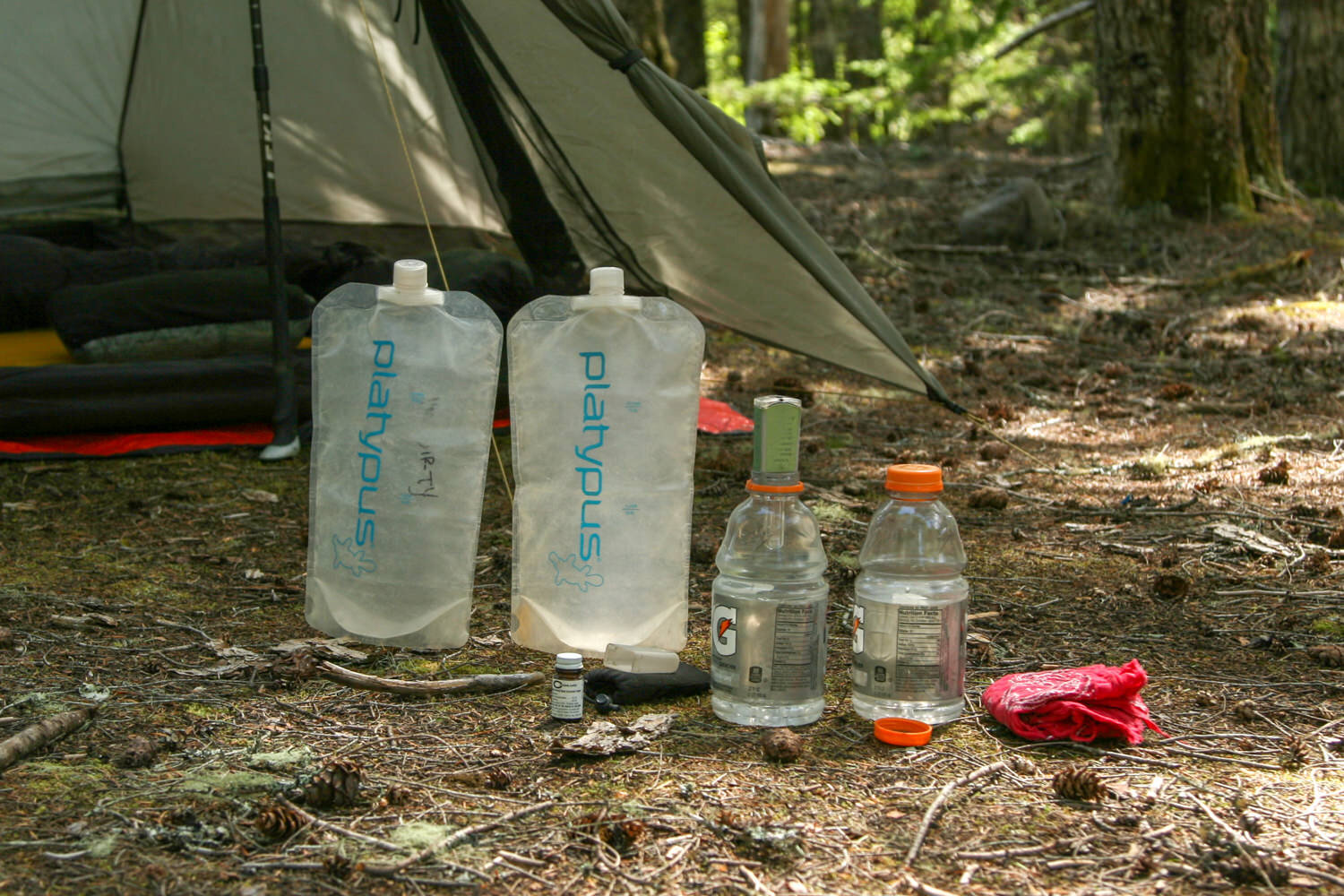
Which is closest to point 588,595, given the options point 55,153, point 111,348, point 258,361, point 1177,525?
point 1177,525

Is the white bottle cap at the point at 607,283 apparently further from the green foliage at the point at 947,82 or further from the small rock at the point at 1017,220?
the green foliage at the point at 947,82

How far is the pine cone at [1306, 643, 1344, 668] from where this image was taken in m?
2.33

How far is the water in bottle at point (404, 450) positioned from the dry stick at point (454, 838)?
2.35ft

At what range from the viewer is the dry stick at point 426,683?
2221 millimetres

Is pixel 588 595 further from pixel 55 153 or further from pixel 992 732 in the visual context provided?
pixel 55 153

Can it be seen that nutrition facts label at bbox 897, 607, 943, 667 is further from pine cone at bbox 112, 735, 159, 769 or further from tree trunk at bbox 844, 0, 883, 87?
tree trunk at bbox 844, 0, 883, 87

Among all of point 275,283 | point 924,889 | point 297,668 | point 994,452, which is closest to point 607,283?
point 297,668

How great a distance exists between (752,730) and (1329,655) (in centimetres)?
115

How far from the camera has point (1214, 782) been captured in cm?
188

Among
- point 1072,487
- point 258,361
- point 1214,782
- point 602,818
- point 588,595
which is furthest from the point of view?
point 258,361

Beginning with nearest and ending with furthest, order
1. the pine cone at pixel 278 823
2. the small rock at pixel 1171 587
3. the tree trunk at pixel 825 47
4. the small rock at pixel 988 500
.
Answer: the pine cone at pixel 278 823 → the small rock at pixel 1171 587 → the small rock at pixel 988 500 → the tree trunk at pixel 825 47

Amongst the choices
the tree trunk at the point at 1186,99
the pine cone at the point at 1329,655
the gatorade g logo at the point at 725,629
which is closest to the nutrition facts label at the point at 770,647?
the gatorade g logo at the point at 725,629

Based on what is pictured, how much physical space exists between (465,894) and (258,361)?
2694 millimetres

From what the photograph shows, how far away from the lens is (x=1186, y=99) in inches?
264
